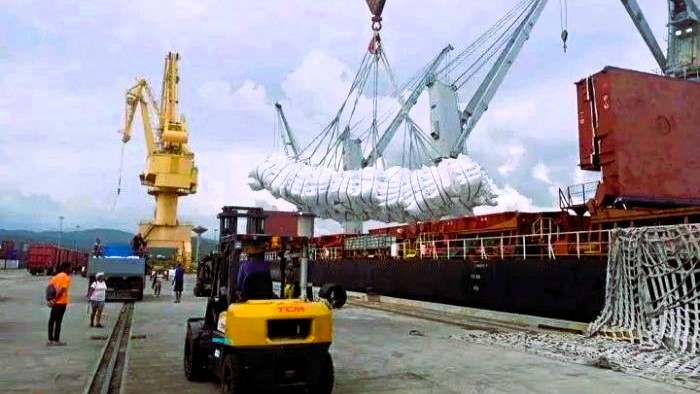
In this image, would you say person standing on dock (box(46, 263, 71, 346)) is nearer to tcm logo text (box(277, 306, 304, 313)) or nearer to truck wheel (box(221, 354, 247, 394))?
truck wheel (box(221, 354, 247, 394))

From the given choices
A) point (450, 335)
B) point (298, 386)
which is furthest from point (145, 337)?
point (298, 386)

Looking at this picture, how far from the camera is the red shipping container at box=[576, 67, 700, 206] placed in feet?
53.3

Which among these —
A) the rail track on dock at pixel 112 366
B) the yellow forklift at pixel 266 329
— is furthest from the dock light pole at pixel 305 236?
the rail track on dock at pixel 112 366

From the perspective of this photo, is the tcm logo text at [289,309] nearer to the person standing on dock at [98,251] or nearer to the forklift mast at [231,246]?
the forklift mast at [231,246]

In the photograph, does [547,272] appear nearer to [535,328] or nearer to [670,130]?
[535,328]

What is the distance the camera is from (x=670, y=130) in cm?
1723

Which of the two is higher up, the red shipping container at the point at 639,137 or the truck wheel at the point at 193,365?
the red shipping container at the point at 639,137

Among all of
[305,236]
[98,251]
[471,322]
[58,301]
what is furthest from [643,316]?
[98,251]

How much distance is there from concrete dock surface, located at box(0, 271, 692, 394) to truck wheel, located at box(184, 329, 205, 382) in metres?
0.13

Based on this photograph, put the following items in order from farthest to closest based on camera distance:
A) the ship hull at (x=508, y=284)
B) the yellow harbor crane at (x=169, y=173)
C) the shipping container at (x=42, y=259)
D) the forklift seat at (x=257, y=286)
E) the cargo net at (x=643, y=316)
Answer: the yellow harbor crane at (x=169, y=173) → the shipping container at (x=42, y=259) → the ship hull at (x=508, y=284) → the cargo net at (x=643, y=316) → the forklift seat at (x=257, y=286)

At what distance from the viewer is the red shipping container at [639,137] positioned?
1623 cm

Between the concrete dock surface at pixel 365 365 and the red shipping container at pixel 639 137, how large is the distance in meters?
6.01

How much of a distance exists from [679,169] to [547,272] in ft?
15.2

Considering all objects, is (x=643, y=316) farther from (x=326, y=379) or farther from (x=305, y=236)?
(x=305, y=236)
